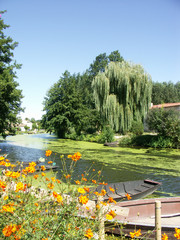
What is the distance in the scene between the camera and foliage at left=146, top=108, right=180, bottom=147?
16328 millimetres

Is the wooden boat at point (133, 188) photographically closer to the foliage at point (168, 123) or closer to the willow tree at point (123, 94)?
the foliage at point (168, 123)

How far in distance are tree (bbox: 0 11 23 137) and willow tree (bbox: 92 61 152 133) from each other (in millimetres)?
7073

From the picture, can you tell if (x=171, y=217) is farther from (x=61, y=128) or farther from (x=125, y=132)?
(x=61, y=128)

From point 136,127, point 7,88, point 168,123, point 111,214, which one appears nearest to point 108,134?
point 136,127

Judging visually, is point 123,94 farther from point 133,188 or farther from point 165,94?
point 165,94

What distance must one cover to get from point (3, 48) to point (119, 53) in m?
26.9

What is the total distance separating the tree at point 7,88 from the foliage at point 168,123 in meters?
10.7

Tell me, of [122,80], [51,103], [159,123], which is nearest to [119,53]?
[51,103]

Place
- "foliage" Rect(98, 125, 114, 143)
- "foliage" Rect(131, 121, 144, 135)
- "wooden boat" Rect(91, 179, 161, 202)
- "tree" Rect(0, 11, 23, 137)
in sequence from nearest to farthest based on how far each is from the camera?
"wooden boat" Rect(91, 179, 161, 202)
"tree" Rect(0, 11, 23, 137)
"foliage" Rect(131, 121, 144, 135)
"foliage" Rect(98, 125, 114, 143)

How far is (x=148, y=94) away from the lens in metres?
Result: 18.5

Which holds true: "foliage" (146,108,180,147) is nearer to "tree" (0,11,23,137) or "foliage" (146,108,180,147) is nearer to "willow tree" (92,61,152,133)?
"willow tree" (92,61,152,133)

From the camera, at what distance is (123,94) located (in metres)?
19.3

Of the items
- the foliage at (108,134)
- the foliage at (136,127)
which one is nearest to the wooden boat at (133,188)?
the foliage at (136,127)

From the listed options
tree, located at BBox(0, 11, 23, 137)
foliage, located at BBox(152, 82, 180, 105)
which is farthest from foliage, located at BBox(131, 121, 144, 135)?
foliage, located at BBox(152, 82, 180, 105)
